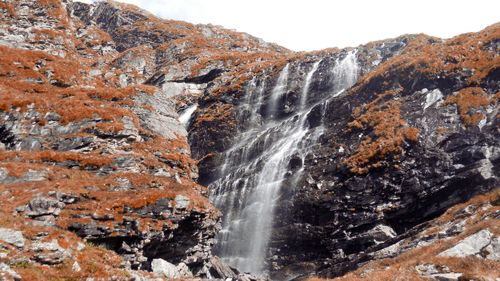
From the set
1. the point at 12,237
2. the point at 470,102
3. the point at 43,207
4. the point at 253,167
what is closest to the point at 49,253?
the point at 12,237

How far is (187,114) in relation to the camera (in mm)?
66312

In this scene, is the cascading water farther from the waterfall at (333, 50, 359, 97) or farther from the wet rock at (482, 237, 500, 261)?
the wet rock at (482, 237, 500, 261)

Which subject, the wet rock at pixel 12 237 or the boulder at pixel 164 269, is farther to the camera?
the boulder at pixel 164 269

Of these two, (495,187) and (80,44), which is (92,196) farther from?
(80,44)

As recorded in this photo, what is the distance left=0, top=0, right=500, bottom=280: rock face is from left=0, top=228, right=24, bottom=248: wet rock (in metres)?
0.10

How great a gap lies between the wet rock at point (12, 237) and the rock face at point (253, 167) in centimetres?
10

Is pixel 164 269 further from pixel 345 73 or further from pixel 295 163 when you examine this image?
pixel 345 73

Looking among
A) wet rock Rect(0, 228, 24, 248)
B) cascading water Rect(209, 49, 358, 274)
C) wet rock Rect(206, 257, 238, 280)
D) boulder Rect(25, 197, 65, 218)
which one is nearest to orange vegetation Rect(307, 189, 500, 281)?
wet rock Rect(0, 228, 24, 248)

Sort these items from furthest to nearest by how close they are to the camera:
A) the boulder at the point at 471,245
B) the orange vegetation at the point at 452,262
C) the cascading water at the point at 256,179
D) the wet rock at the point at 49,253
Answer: the cascading water at the point at 256,179, the wet rock at the point at 49,253, the boulder at the point at 471,245, the orange vegetation at the point at 452,262

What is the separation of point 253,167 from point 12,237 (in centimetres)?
2892

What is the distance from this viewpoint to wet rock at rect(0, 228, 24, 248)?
18.6 meters

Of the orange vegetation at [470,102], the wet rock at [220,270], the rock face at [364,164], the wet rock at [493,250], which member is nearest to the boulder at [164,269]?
the wet rock at [220,270]

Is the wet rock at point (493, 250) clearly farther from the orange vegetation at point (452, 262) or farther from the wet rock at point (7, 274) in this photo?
the wet rock at point (7, 274)

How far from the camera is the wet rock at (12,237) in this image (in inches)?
733
